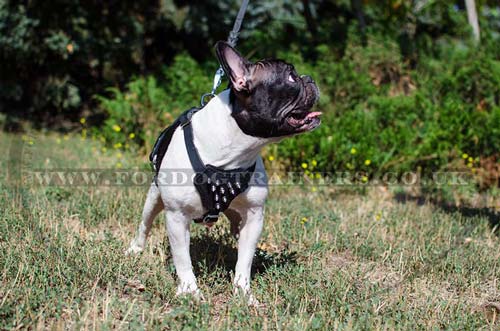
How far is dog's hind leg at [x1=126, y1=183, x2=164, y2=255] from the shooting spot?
12.9 ft

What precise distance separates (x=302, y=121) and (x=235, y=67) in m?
0.50

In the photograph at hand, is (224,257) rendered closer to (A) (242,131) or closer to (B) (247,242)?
(B) (247,242)

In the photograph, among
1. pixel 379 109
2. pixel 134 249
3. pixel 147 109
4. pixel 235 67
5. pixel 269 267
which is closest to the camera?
pixel 235 67

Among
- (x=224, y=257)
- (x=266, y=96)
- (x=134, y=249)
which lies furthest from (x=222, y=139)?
(x=134, y=249)

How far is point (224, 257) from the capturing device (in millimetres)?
4277

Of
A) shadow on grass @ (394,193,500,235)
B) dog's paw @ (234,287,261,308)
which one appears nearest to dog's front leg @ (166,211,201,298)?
dog's paw @ (234,287,261,308)

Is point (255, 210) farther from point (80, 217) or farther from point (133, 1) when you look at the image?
point (133, 1)

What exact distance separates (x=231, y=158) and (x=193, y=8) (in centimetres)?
784

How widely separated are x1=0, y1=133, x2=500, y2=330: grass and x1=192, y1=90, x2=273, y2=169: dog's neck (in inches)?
32.7

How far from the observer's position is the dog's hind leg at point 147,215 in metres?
3.92

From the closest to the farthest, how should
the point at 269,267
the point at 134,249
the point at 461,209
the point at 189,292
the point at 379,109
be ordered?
the point at 189,292 → the point at 269,267 → the point at 134,249 → the point at 461,209 → the point at 379,109

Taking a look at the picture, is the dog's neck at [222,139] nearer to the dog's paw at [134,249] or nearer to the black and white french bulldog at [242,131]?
the black and white french bulldog at [242,131]

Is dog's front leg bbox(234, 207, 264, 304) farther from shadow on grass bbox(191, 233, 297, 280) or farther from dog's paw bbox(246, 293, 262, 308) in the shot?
shadow on grass bbox(191, 233, 297, 280)

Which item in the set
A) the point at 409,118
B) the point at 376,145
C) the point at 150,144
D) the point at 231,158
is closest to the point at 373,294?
the point at 231,158
